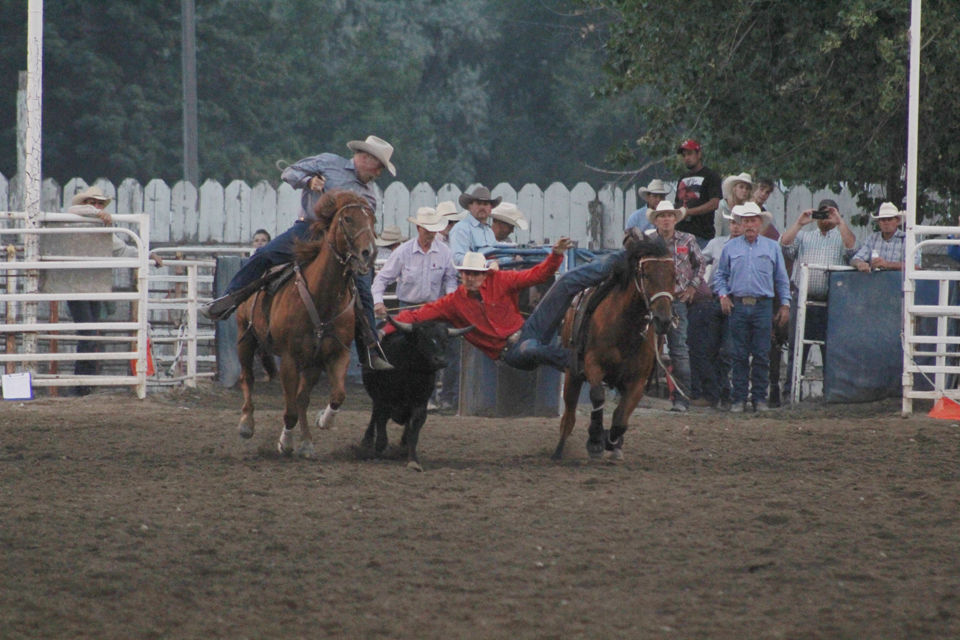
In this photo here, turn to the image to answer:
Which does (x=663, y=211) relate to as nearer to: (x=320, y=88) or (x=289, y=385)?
(x=289, y=385)

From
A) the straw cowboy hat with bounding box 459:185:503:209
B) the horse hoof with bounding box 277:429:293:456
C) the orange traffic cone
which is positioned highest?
the straw cowboy hat with bounding box 459:185:503:209

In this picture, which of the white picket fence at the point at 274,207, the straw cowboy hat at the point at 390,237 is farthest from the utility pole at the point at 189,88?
the straw cowboy hat at the point at 390,237

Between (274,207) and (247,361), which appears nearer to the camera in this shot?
(247,361)

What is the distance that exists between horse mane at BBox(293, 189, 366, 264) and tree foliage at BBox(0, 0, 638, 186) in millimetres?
22930

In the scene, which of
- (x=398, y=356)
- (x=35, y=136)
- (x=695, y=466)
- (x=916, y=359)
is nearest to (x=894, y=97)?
(x=916, y=359)

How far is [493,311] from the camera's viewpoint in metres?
10.0

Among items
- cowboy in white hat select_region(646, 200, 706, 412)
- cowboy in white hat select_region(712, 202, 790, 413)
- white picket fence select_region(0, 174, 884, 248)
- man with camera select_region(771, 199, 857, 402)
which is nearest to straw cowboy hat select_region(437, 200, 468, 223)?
cowboy in white hat select_region(646, 200, 706, 412)

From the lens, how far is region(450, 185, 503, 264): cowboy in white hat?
1268 cm

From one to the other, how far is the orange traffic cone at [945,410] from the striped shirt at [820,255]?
2.10m

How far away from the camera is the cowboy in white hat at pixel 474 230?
12684 millimetres

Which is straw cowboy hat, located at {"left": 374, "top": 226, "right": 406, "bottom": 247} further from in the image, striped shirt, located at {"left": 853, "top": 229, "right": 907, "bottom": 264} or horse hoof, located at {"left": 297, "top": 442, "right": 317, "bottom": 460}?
horse hoof, located at {"left": 297, "top": 442, "right": 317, "bottom": 460}

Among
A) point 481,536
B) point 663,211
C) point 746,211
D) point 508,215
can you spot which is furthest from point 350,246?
point 746,211

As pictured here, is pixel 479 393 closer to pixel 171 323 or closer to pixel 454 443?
pixel 454 443

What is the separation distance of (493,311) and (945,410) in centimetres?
416
